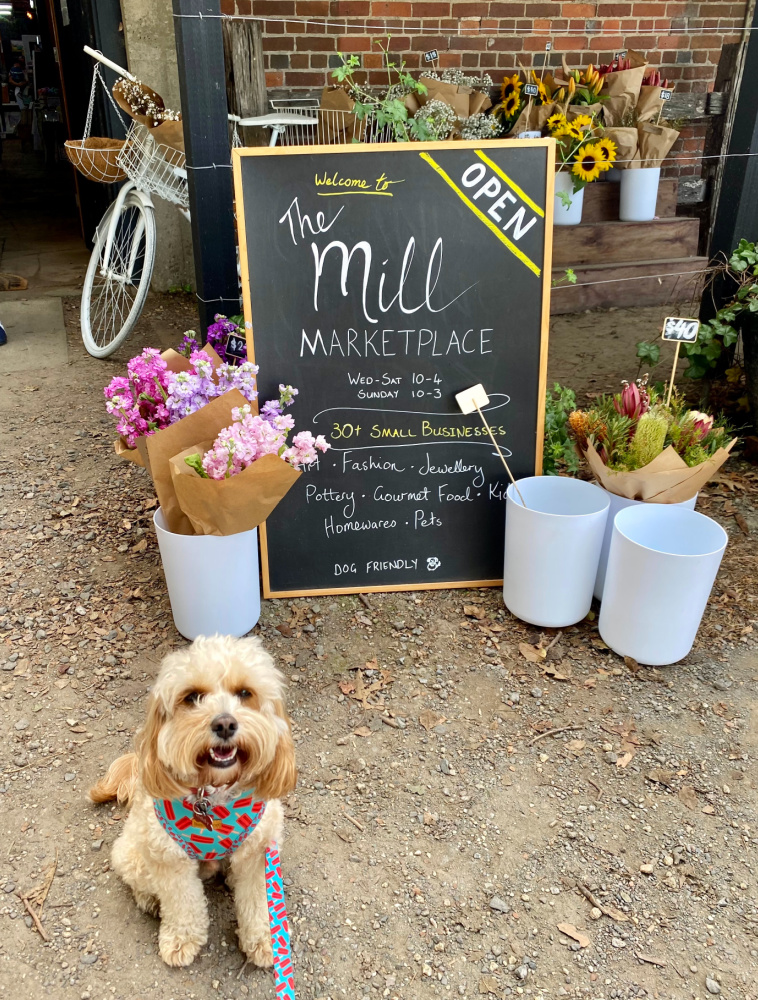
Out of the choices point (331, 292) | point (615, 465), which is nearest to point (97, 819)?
point (331, 292)

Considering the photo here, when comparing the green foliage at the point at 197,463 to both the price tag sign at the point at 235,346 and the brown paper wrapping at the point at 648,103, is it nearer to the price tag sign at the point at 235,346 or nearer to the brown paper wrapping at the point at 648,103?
the price tag sign at the point at 235,346

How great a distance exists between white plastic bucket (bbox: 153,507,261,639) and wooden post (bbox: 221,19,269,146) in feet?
11.7

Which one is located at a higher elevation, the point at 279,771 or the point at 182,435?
the point at 182,435

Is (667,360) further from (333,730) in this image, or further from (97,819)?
(97,819)

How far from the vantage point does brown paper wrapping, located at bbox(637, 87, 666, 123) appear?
5.50 meters

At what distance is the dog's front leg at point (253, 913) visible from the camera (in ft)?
5.90

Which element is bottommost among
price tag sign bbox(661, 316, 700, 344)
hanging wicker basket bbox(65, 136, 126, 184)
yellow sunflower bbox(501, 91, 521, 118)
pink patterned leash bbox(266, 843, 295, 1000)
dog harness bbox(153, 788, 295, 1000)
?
pink patterned leash bbox(266, 843, 295, 1000)

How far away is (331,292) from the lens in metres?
2.69

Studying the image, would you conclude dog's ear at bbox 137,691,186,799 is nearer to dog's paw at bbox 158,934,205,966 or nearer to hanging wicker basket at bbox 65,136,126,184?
dog's paw at bbox 158,934,205,966

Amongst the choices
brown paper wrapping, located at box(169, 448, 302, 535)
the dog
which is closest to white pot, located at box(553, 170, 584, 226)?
brown paper wrapping, located at box(169, 448, 302, 535)

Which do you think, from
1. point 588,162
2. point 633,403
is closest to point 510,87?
point 588,162

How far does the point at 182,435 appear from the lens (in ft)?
7.91

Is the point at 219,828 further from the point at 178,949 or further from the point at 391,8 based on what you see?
the point at 391,8

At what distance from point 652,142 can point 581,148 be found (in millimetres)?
673
